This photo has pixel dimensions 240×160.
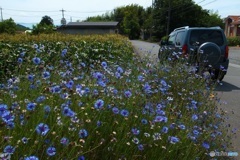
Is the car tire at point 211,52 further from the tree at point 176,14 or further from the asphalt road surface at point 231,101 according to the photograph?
the tree at point 176,14

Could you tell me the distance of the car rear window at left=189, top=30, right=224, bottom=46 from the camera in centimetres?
964

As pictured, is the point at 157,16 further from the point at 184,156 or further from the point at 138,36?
the point at 184,156

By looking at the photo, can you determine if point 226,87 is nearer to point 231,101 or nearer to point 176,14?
point 231,101

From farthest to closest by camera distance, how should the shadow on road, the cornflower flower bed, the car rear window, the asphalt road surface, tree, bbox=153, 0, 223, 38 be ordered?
1. tree, bbox=153, 0, 223, 38
2. the car rear window
3. the shadow on road
4. the asphalt road surface
5. the cornflower flower bed

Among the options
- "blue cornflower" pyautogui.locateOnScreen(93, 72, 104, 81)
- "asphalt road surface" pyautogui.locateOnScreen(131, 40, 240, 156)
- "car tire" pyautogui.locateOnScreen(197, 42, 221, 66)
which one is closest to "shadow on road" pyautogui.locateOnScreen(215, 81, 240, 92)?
"asphalt road surface" pyautogui.locateOnScreen(131, 40, 240, 156)

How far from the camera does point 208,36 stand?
9750 mm

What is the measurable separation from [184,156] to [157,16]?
Result: 6508cm

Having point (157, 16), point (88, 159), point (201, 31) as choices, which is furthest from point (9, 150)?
point (157, 16)

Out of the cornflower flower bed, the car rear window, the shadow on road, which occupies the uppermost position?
the car rear window

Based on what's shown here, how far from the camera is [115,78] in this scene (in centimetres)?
370

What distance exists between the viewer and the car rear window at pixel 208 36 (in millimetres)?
9641

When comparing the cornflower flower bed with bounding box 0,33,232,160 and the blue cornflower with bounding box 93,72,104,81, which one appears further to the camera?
the blue cornflower with bounding box 93,72,104,81

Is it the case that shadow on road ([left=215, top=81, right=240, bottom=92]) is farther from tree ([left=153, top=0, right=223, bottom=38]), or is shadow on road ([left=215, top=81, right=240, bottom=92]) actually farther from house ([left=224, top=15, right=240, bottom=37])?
tree ([left=153, top=0, right=223, bottom=38])

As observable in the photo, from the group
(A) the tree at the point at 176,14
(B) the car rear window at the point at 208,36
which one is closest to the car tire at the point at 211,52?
(B) the car rear window at the point at 208,36
